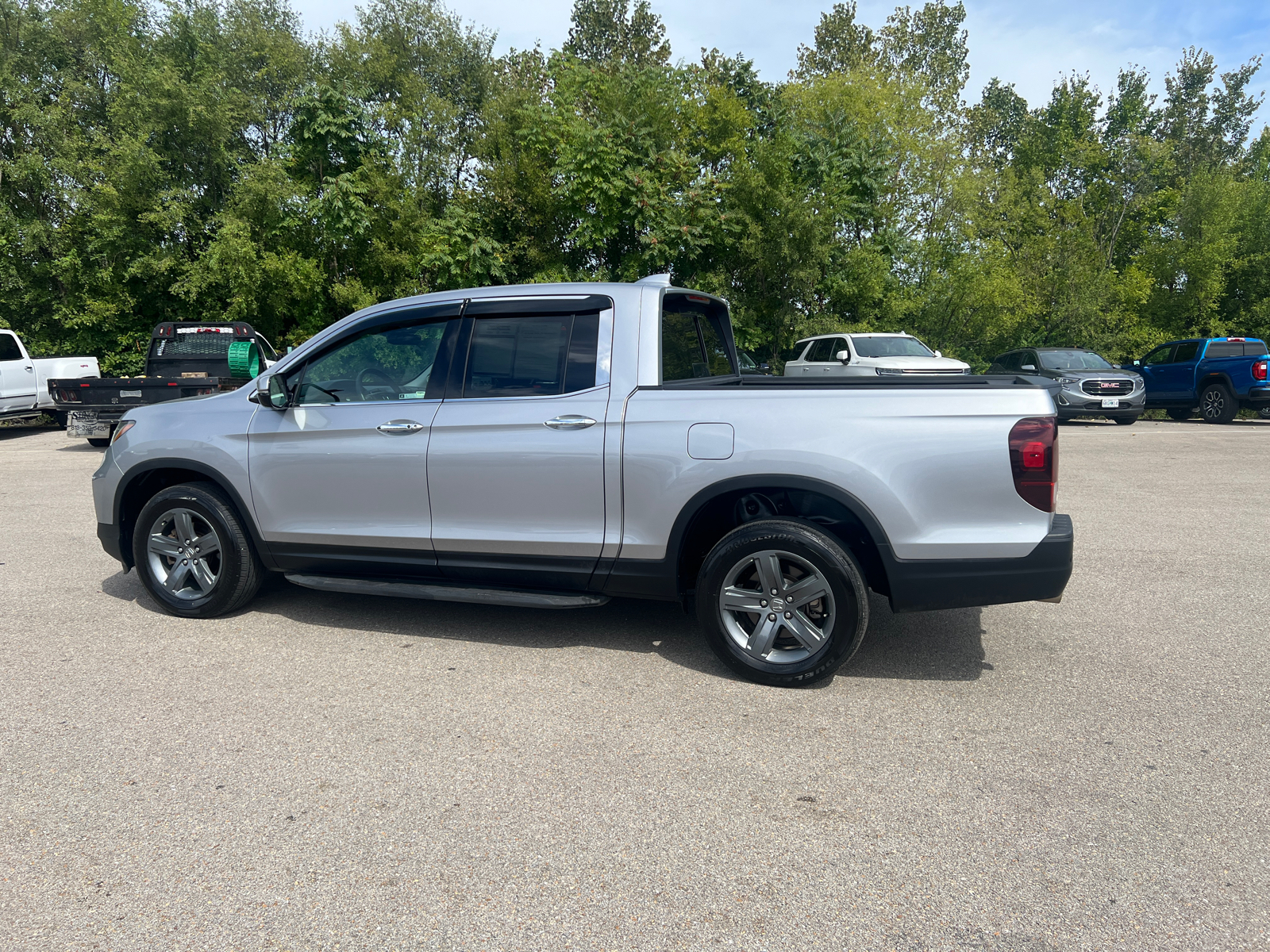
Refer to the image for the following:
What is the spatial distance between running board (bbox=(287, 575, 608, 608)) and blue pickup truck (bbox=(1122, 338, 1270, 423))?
1978 cm

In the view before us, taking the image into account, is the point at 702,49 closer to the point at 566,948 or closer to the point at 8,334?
the point at 8,334

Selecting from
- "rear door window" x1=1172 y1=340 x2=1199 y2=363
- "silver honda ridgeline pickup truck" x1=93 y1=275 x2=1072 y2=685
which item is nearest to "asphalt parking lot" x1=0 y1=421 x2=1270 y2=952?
"silver honda ridgeline pickup truck" x1=93 y1=275 x2=1072 y2=685

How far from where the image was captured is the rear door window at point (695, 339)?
15.2ft

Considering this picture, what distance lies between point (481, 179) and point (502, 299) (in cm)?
2262

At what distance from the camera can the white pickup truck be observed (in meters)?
16.0

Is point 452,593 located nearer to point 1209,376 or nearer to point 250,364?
point 250,364

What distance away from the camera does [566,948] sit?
2.34 m

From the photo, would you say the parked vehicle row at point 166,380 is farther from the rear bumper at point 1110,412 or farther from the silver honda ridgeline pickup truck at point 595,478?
the rear bumper at point 1110,412

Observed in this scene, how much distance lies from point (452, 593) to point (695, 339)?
6.58ft

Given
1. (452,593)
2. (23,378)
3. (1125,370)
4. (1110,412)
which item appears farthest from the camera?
(1125,370)

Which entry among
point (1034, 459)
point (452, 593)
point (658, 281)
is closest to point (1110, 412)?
point (1034, 459)

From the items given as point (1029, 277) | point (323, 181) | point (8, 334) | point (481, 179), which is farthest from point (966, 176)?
point (8, 334)

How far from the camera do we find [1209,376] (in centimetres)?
1944

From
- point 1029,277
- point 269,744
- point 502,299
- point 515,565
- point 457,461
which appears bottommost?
point 269,744
